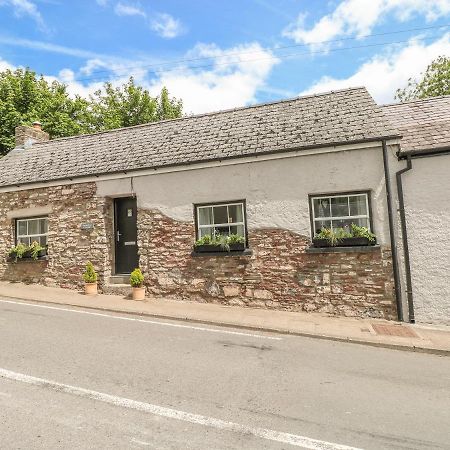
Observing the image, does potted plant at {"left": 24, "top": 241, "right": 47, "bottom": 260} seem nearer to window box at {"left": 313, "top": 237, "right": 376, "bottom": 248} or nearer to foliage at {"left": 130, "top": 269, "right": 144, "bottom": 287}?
foliage at {"left": 130, "top": 269, "right": 144, "bottom": 287}

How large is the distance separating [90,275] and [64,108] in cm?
1881

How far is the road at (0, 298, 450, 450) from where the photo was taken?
324 centimetres

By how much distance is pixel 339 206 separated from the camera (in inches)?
346

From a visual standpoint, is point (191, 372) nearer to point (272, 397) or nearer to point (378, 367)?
point (272, 397)

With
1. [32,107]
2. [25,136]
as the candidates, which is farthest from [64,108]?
[25,136]

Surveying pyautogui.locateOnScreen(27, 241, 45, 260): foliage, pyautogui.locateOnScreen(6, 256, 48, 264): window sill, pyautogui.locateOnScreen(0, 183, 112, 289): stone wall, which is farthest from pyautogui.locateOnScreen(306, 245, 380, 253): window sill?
pyautogui.locateOnScreen(27, 241, 45, 260): foliage

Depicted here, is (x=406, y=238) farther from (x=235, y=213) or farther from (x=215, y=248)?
(x=215, y=248)

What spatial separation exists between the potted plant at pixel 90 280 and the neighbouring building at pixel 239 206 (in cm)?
31

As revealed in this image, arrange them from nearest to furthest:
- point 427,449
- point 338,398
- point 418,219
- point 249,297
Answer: point 427,449
point 338,398
point 418,219
point 249,297

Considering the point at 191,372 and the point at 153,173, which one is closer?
the point at 191,372

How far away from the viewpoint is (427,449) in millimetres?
3098

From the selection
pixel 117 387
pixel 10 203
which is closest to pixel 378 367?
pixel 117 387

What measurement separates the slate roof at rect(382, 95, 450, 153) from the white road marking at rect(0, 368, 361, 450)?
694 centimetres

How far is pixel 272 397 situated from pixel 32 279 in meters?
10.4
